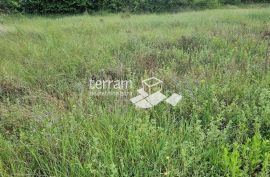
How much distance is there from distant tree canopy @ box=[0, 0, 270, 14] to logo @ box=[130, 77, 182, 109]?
43.6ft

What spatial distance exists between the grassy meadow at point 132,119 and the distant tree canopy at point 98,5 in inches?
479

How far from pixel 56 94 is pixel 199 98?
179cm

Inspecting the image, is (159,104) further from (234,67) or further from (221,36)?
(221,36)

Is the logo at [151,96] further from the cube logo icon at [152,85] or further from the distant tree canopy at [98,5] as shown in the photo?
the distant tree canopy at [98,5]

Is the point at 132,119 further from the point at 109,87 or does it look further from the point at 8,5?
the point at 8,5

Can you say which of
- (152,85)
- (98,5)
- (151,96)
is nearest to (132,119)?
(151,96)

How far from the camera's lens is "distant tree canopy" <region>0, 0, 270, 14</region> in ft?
53.4

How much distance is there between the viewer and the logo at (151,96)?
10.7ft

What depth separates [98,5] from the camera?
17.9 metres

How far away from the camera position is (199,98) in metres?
3.24

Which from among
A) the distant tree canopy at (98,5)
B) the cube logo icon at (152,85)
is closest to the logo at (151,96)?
the cube logo icon at (152,85)

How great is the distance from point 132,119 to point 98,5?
16.1 metres

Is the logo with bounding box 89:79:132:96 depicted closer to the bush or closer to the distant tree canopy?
the bush

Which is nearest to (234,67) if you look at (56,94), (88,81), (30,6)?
(88,81)
